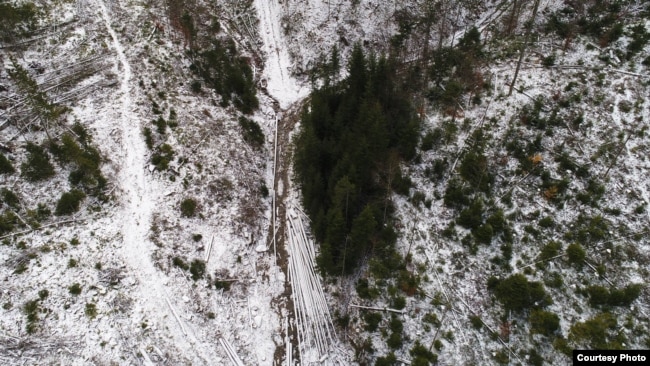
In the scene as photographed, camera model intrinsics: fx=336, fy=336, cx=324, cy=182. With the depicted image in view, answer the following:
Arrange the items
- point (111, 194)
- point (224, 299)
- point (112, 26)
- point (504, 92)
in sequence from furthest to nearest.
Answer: point (112, 26) → point (504, 92) → point (111, 194) → point (224, 299)

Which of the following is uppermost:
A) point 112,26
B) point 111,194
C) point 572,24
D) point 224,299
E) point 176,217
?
point 112,26

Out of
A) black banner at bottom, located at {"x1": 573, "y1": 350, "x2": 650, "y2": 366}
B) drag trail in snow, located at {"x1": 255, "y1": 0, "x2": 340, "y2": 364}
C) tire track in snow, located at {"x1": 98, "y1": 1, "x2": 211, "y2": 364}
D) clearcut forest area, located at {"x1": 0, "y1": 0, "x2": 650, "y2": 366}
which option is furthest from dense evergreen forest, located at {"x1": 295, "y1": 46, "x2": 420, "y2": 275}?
black banner at bottom, located at {"x1": 573, "y1": 350, "x2": 650, "y2": 366}

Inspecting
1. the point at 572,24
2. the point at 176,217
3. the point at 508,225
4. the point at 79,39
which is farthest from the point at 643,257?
the point at 79,39

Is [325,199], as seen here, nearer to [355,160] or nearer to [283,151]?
[355,160]

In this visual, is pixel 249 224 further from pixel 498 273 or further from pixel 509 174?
pixel 509 174

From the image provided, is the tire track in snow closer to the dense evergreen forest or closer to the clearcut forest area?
the clearcut forest area

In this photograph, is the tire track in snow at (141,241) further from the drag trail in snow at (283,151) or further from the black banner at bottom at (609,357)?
the black banner at bottom at (609,357)

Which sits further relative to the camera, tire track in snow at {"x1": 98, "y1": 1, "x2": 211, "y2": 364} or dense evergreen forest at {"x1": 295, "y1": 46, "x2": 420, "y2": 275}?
dense evergreen forest at {"x1": 295, "y1": 46, "x2": 420, "y2": 275}
